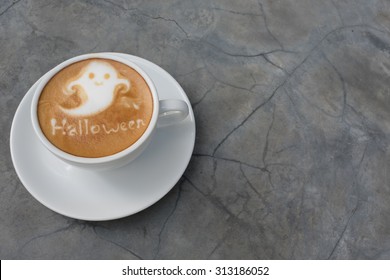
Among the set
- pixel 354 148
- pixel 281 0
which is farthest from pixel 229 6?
pixel 354 148

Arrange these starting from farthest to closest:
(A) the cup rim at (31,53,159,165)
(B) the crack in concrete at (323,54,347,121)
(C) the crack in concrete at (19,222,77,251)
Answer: (B) the crack in concrete at (323,54,347,121) < (C) the crack in concrete at (19,222,77,251) < (A) the cup rim at (31,53,159,165)

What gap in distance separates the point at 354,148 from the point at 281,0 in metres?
0.38

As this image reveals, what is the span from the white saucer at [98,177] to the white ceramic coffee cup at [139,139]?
0.13 ft

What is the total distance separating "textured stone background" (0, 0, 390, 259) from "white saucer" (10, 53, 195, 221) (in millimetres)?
85

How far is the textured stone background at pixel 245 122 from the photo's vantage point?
29.8 inches

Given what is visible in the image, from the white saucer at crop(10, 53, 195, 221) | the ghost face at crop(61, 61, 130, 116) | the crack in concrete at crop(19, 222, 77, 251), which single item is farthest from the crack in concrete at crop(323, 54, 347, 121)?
the crack in concrete at crop(19, 222, 77, 251)

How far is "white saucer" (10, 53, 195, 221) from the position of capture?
0.67m

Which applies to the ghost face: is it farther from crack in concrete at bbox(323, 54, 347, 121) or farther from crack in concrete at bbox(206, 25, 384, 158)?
crack in concrete at bbox(323, 54, 347, 121)

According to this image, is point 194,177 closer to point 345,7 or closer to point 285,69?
point 285,69

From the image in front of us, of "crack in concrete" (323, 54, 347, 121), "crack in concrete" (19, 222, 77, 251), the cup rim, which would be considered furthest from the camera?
"crack in concrete" (323, 54, 347, 121)

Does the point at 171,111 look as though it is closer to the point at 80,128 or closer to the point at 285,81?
the point at 80,128

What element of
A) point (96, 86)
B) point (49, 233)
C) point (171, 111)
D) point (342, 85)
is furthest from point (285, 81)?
point (49, 233)

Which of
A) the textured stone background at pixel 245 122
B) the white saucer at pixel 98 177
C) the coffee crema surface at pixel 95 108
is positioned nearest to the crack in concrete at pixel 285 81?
the textured stone background at pixel 245 122

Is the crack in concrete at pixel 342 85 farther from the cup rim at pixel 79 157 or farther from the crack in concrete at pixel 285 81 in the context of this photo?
the cup rim at pixel 79 157
